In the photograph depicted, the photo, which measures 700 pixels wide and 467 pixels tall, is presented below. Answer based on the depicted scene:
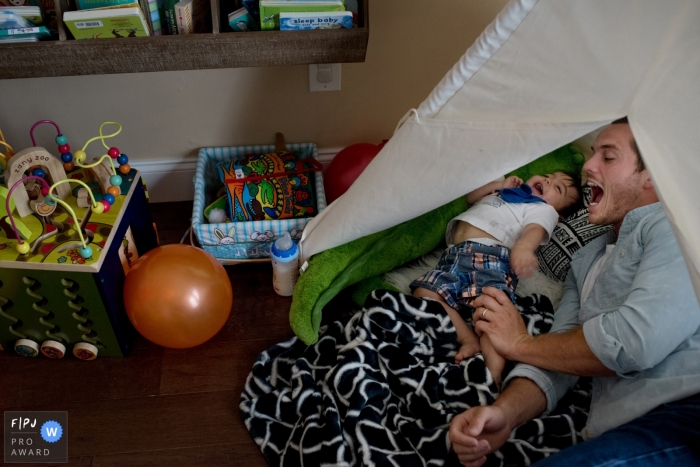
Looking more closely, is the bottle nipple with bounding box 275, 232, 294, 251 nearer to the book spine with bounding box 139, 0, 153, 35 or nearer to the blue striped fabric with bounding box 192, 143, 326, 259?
the blue striped fabric with bounding box 192, 143, 326, 259

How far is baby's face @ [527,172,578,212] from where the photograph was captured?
5.39 feet

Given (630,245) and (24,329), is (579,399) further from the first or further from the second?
(24,329)

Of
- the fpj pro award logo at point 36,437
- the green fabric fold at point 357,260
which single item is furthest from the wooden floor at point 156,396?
the green fabric fold at point 357,260

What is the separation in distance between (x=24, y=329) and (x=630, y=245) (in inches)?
59.5

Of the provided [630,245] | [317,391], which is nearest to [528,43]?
[630,245]

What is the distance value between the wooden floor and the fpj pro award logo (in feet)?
0.07

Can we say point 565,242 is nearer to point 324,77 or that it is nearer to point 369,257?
point 369,257

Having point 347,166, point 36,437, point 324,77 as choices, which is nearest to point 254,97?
point 324,77

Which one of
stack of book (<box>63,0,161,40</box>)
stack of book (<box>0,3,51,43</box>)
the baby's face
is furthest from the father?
stack of book (<box>0,3,51,43</box>)

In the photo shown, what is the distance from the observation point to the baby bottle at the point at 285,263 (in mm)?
1551

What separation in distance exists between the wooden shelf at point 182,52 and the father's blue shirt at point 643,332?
2.79 feet

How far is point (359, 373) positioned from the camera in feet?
4.28

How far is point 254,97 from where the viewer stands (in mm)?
1843

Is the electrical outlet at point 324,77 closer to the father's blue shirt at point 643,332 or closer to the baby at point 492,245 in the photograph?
the baby at point 492,245
